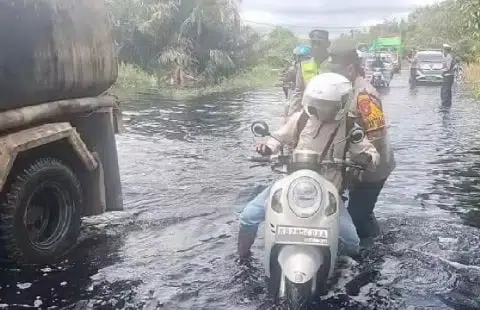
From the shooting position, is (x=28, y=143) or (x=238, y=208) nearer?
(x=28, y=143)

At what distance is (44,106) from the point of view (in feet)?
18.6

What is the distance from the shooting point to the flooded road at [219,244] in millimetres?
5094

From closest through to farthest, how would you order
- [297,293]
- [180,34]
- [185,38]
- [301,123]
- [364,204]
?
[297,293] < [301,123] < [364,204] < [180,34] < [185,38]

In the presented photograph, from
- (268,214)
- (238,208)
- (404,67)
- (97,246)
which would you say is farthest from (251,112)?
(404,67)

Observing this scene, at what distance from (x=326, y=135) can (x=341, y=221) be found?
641 millimetres

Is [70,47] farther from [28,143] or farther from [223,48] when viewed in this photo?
[223,48]

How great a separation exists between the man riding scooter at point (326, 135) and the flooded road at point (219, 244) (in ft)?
1.69

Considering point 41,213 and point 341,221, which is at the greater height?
point 341,221

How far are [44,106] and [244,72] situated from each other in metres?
30.3

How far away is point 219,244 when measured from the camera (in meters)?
6.51

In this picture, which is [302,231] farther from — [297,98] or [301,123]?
[297,98]

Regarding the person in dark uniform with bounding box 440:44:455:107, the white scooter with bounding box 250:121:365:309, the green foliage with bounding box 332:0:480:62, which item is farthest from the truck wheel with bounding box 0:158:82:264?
the person in dark uniform with bounding box 440:44:455:107

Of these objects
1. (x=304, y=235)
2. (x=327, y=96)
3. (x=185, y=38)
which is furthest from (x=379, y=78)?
(x=304, y=235)

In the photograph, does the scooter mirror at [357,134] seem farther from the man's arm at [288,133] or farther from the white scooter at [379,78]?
the white scooter at [379,78]
